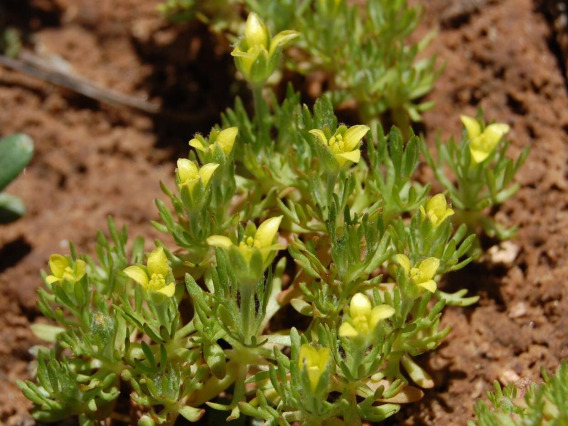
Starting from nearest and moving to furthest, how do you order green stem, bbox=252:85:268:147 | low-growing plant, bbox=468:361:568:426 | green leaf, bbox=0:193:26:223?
low-growing plant, bbox=468:361:568:426 < green stem, bbox=252:85:268:147 < green leaf, bbox=0:193:26:223

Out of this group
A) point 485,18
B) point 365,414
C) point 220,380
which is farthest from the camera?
point 485,18

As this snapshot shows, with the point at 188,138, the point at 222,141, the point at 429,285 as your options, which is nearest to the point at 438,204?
the point at 429,285

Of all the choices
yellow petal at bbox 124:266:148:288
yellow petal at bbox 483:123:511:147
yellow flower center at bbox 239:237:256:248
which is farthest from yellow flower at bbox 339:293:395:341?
yellow petal at bbox 483:123:511:147

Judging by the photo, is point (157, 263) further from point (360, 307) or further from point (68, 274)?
point (360, 307)

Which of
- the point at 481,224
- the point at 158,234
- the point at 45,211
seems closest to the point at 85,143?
the point at 45,211

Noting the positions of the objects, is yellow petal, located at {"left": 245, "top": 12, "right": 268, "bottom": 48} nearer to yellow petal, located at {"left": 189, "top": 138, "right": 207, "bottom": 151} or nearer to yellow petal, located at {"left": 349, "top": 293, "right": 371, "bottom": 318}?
yellow petal, located at {"left": 189, "top": 138, "right": 207, "bottom": 151}

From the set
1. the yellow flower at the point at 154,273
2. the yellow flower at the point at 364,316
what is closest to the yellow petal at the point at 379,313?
the yellow flower at the point at 364,316

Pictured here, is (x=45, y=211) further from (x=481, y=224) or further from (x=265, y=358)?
(x=481, y=224)
